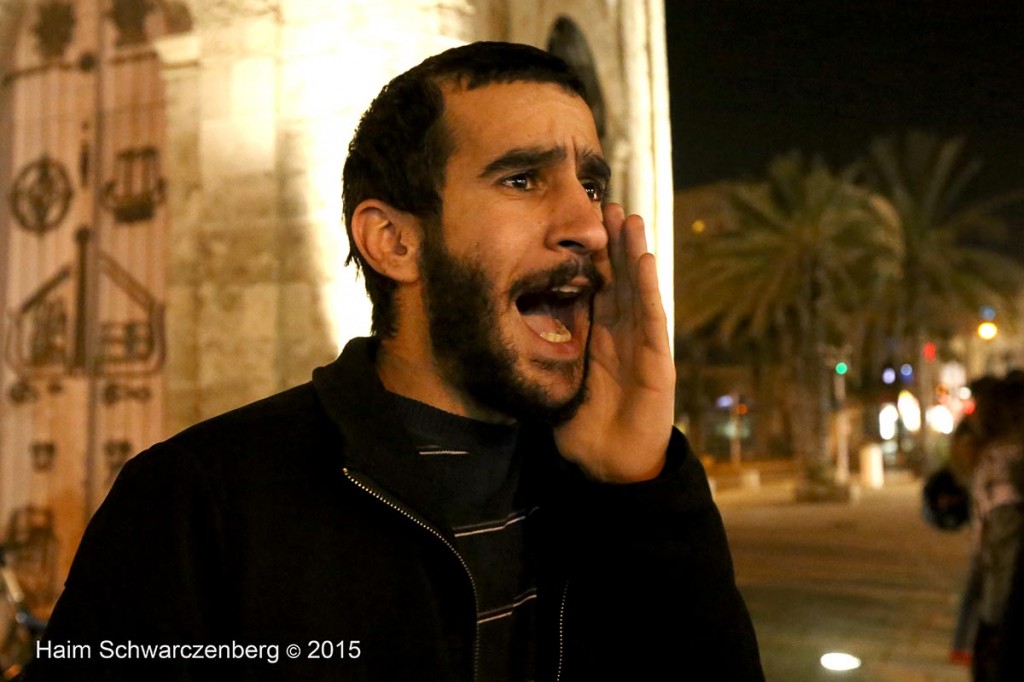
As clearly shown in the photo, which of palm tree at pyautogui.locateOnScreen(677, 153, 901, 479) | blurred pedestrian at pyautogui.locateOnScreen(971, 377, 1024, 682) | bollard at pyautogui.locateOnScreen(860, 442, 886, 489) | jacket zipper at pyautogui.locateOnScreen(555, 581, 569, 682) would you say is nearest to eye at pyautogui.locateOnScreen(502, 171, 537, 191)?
jacket zipper at pyautogui.locateOnScreen(555, 581, 569, 682)

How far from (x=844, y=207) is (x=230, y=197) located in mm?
18392

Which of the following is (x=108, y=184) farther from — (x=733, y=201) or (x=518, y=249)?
(x=733, y=201)

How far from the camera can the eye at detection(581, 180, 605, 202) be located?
191cm

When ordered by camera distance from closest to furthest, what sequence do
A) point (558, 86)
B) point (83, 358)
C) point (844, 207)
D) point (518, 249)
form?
point (518, 249)
point (558, 86)
point (83, 358)
point (844, 207)

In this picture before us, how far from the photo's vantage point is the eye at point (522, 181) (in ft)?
5.83

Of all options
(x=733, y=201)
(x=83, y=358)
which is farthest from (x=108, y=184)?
(x=733, y=201)

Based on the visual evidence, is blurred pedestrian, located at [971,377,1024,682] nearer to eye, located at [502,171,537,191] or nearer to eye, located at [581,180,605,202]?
eye, located at [581,180,605,202]

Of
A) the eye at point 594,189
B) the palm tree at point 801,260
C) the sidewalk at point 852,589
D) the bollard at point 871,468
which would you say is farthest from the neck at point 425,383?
the bollard at point 871,468

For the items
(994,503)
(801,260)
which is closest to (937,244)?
(801,260)

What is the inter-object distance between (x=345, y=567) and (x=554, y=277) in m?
0.68

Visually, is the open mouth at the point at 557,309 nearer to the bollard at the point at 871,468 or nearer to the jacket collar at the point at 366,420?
the jacket collar at the point at 366,420

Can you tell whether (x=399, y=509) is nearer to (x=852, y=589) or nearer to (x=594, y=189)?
(x=594, y=189)

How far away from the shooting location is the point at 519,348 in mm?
1747

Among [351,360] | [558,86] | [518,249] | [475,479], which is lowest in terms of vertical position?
[475,479]
